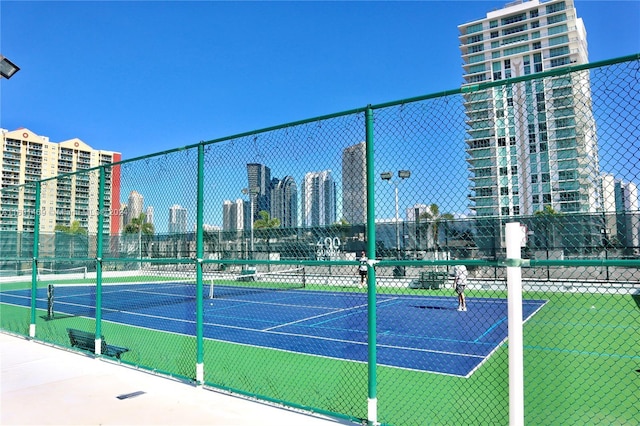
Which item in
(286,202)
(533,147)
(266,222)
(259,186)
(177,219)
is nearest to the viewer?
(533,147)

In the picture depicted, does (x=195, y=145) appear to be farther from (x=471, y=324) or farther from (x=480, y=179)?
(x=471, y=324)

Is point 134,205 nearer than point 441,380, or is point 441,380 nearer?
point 441,380

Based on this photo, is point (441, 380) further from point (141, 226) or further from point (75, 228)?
point (75, 228)

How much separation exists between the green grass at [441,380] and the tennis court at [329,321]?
62cm

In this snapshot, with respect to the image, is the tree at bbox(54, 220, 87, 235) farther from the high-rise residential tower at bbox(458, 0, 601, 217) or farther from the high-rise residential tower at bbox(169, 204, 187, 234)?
the high-rise residential tower at bbox(458, 0, 601, 217)

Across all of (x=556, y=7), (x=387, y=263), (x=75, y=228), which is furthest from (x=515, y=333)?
(x=556, y=7)

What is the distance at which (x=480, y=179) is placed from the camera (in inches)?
176

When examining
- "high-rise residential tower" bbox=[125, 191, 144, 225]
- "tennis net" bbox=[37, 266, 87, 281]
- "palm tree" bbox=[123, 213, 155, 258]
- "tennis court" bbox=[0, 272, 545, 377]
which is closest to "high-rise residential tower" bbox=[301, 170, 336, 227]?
"palm tree" bbox=[123, 213, 155, 258]

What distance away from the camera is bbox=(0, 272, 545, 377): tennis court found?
31.0 feet

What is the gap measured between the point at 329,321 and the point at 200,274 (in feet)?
27.6

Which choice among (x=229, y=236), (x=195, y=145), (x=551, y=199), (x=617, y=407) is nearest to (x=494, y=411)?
(x=617, y=407)

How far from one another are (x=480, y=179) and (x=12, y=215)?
40.4 feet

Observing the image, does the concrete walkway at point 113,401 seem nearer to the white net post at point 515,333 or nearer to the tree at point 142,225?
the white net post at point 515,333

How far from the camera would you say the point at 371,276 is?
4625 millimetres
